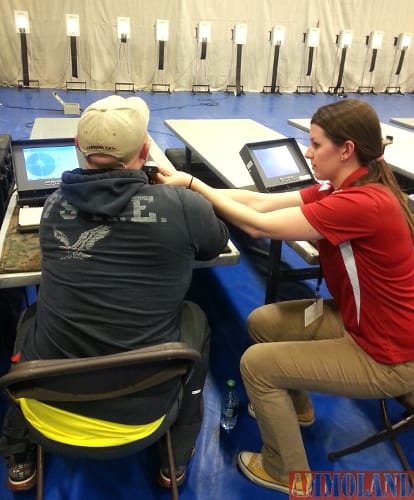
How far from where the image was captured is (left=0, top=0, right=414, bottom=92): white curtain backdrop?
7574 mm

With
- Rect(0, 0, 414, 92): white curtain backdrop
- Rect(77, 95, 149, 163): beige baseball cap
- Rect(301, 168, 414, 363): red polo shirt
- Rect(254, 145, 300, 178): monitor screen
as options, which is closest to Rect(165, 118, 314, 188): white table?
Rect(254, 145, 300, 178): monitor screen

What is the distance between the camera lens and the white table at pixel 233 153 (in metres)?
1.85

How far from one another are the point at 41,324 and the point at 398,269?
37.0 inches

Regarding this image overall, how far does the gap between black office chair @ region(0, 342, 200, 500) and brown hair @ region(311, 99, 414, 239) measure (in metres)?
0.68

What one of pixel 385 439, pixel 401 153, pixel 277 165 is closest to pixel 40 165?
pixel 277 165

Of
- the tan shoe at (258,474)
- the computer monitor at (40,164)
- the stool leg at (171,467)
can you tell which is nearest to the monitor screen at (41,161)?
the computer monitor at (40,164)

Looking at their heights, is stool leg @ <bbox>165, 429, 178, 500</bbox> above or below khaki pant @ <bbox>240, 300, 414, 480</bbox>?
below

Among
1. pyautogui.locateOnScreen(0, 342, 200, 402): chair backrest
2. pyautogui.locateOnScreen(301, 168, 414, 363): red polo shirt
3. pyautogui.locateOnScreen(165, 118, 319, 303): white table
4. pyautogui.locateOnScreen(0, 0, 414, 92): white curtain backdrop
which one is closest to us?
pyautogui.locateOnScreen(0, 342, 200, 402): chair backrest

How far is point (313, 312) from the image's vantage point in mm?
1481

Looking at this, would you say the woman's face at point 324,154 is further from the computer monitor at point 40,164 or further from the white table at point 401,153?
the white table at point 401,153

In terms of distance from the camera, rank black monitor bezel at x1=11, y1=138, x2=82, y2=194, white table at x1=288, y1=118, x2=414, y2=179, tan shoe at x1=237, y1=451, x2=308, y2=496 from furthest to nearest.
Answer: white table at x1=288, y1=118, x2=414, y2=179
black monitor bezel at x1=11, y1=138, x2=82, y2=194
tan shoe at x1=237, y1=451, x2=308, y2=496

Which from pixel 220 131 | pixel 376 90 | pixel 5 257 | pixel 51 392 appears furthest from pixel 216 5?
pixel 51 392

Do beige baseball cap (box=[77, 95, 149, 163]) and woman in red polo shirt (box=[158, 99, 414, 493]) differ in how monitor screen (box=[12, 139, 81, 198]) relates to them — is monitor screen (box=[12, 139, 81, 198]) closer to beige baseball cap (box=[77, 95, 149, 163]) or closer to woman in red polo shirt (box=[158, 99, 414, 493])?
woman in red polo shirt (box=[158, 99, 414, 493])

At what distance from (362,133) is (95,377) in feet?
2.93
